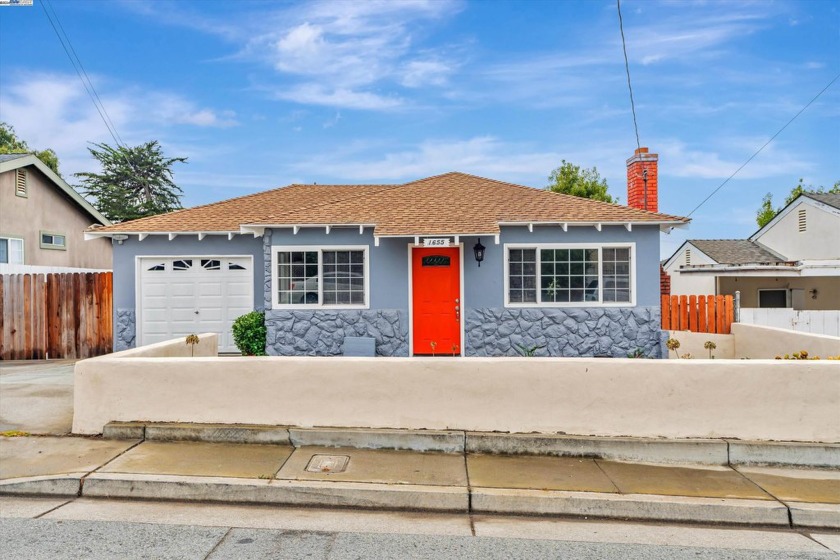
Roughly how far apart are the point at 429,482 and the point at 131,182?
40.7m

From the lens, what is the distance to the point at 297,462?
19.3ft

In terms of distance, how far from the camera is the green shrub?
469 inches

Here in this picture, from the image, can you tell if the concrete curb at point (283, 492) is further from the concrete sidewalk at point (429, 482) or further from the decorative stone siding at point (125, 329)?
the decorative stone siding at point (125, 329)

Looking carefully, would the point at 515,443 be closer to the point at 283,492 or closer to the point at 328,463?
the point at 328,463

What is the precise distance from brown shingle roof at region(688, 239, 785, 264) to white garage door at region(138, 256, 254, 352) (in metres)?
16.3

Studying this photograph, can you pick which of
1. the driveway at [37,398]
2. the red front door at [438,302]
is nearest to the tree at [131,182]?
A: the driveway at [37,398]

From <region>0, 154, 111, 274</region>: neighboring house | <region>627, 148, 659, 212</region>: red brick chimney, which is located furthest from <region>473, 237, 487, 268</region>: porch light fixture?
<region>0, 154, 111, 274</region>: neighboring house

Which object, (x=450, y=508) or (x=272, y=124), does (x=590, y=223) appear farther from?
(x=272, y=124)

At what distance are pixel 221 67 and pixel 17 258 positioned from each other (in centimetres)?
1070

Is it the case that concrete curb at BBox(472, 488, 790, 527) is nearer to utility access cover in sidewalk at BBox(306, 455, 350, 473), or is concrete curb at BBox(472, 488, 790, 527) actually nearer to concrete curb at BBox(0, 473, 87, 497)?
utility access cover in sidewalk at BBox(306, 455, 350, 473)

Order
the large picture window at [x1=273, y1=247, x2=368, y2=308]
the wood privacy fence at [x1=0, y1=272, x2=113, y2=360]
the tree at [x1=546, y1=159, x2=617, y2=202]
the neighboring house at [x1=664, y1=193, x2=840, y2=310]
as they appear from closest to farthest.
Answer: the large picture window at [x1=273, y1=247, x2=368, y2=308] → the wood privacy fence at [x1=0, y1=272, x2=113, y2=360] → the neighboring house at [x1=664, y1=193, x2=840, y2=310] → the tree at [x1=546, y1=159, x2=617, y2=202]

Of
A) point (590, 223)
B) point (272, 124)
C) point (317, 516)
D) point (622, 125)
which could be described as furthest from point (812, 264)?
point (272, 124)

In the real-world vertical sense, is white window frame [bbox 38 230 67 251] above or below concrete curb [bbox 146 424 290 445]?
above

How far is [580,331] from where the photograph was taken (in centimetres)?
1184
